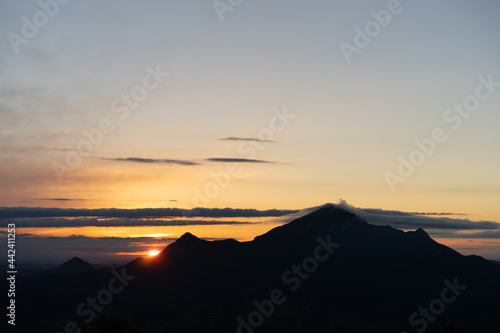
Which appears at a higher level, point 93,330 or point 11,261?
point 11,261

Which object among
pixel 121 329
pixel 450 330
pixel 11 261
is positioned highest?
pixel 11 261

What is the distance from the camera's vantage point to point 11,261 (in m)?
118

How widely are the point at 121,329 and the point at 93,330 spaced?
5843 mm

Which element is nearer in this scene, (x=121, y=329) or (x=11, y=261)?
(x=121, y=329)

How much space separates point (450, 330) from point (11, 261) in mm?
104503

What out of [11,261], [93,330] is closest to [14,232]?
[11,261]

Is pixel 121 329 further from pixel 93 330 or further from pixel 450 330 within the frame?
pixel 450 330

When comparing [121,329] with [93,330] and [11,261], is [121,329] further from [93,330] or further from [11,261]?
[11,261]

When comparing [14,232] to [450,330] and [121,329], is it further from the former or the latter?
[450,330]

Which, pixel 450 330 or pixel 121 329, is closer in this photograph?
pixel 121 329

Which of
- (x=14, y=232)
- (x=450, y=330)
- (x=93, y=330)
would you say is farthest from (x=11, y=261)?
(x=450, y=330)

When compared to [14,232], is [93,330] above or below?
below

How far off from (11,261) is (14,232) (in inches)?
286

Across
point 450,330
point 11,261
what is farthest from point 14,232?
point 450,330
